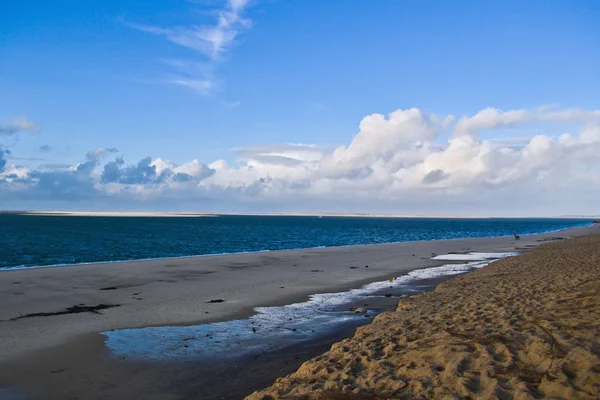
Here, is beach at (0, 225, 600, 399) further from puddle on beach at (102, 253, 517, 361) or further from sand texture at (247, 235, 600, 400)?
sand texture at (247, 235, 600, 400)

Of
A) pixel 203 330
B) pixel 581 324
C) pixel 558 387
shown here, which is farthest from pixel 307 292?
pixel 558 387

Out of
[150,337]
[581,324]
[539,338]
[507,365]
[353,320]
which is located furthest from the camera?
[353,320]

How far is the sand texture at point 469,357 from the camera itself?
663cm

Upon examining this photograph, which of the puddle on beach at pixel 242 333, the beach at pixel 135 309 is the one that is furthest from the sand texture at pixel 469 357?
the puddle on beach at pixel 242 333

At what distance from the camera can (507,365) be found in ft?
24.0

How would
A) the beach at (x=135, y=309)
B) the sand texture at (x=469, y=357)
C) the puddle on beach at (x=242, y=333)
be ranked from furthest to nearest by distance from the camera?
1. the puddle on beach at (x=242, y=333)
2. the beach at (x=135, y=309)
3. the sand texture at (x=469, y=357)

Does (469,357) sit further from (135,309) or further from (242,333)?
(135,309)

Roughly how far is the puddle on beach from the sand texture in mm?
2071

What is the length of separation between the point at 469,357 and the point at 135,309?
1255 centimetres

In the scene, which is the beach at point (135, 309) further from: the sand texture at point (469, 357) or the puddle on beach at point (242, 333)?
the sand texture at point (469, 357)

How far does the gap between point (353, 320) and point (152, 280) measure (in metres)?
14.0

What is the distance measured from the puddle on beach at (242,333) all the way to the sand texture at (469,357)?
207 cm

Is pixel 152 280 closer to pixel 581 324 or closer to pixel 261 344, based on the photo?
pixel 261 344

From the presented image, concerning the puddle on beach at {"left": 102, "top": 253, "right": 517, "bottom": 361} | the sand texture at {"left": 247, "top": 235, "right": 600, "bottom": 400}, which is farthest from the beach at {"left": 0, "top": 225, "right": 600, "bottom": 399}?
the sand texture at {"left": 247, "top": 235, "right": 600, "bottom": 400}
